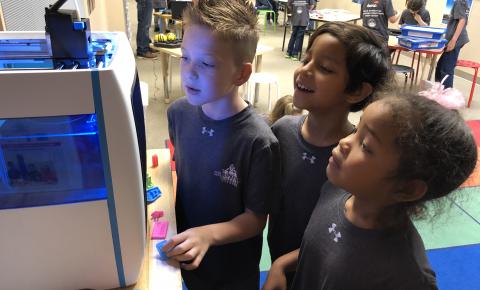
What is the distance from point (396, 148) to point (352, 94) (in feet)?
0.92

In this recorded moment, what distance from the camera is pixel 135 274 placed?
0.66m

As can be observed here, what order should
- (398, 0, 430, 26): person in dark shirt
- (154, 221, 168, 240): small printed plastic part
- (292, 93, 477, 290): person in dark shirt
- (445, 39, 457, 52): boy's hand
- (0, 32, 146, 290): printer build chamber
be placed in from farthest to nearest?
(398, 0, 430, 26): person in dark shirt → (445, 39, 457, 52): boy's hand → (154, 221, 168, 240): small printed plastic part → (292, 93, 477, 290): person in dark shirt → (0, 32, 146, 290): printer build chamber

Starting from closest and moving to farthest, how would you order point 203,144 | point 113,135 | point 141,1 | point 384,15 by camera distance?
1. point 113,135
2. point 203,144
3. point 384,15
4. point 141,1

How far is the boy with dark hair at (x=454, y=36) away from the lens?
3.95 meters

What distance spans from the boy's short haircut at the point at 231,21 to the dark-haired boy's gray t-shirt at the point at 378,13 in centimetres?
417

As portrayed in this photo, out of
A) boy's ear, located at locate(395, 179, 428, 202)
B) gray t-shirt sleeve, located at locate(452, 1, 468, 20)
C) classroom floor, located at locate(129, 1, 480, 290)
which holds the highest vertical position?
gray t-shirt sleeve, located at locate(452, 1, 468, 20)

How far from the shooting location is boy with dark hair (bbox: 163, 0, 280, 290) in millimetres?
766

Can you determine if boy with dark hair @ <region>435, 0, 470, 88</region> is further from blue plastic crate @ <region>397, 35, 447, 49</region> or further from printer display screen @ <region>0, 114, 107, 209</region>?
printer display screen @ <region>0, 114, 107, 209</region>

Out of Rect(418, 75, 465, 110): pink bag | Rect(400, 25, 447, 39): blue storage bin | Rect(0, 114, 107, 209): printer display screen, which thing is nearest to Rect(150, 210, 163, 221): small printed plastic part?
Rect(0, 114, 107, 209): printer display screen

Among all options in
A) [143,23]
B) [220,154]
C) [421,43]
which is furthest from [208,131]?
[143,23]

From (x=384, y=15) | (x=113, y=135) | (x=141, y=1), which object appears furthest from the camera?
(x=141, y=1)

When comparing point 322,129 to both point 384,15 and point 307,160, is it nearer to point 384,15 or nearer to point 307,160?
point 307,160

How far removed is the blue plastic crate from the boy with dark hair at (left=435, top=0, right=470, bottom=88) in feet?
0.67

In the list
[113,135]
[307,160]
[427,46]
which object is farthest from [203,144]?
[427,46]
